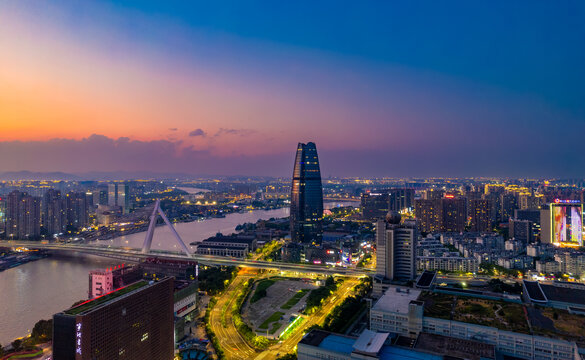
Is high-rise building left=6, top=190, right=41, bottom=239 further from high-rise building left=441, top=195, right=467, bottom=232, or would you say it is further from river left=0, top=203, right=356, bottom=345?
high-rise building left=441, top=195, right=467, bottom=232

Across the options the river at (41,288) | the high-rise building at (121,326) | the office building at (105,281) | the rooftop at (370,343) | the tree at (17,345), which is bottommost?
the river at (41,288)

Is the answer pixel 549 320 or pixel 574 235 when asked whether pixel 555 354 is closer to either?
pixel 549 320

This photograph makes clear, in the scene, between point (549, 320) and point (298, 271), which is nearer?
point (549, 320)

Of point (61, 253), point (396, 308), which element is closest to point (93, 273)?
point (396, 308)

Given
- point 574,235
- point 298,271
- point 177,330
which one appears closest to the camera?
point 177,330

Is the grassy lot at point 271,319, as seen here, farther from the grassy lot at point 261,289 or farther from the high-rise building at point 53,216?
the high-rise building at point 53,216

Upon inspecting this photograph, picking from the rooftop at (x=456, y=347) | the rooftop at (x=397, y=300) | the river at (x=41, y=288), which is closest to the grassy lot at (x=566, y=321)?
the rooftop at (x=456, y=347)

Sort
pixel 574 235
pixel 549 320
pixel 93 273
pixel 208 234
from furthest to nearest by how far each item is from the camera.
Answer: pixel 208 234, pixel 574 235, pixel 93 273, pixel 549 320
